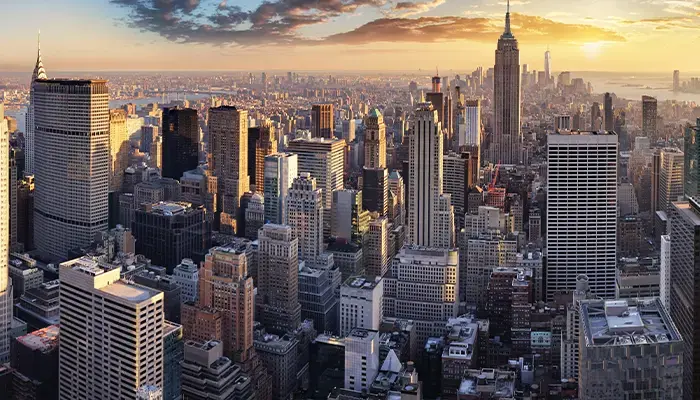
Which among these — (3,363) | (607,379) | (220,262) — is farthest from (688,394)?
(3,363)

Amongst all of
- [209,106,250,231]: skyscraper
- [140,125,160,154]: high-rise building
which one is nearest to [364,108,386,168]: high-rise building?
[209,106,250,231]: skyscraper

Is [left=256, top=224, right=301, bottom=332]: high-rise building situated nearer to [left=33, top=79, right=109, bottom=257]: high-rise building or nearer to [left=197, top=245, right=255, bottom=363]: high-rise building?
[left=197, top=245, right=255, bottom=363]: high-rise building

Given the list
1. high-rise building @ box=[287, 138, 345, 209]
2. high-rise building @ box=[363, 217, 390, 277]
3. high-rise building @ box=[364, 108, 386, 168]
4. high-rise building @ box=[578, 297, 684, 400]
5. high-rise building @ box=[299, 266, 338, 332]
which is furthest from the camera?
high-rise building @ box=[364, 108, 386, 168]

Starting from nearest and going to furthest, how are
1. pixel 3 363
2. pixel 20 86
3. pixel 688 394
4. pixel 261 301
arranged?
pixel 688 394 → pixel 3 363 → pixel 261 301 → pixel 20 86

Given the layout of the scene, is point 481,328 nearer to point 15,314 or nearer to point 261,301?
point 261,301

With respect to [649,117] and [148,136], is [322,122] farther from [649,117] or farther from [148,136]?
[649,117]
